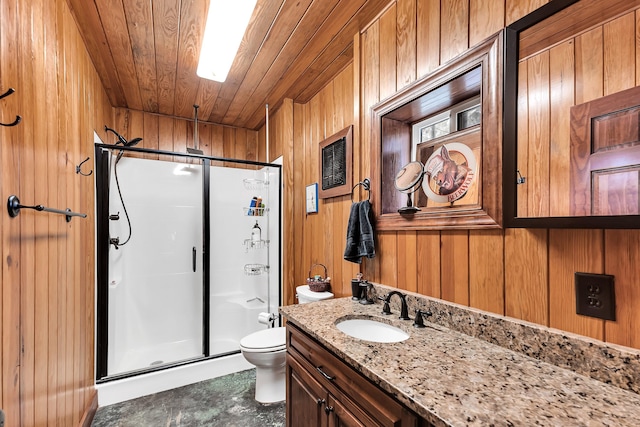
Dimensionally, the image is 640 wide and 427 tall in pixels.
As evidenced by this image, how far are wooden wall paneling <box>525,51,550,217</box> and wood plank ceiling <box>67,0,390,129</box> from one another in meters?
0.99

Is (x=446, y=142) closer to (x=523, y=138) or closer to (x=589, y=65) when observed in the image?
(x=523, y=138)

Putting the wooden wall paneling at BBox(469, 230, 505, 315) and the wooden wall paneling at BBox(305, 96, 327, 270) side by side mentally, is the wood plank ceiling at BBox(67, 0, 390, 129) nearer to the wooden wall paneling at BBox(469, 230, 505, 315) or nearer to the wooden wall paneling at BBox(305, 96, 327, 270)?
the wooden wall paneling at BBox(305, 96, 327, 270)

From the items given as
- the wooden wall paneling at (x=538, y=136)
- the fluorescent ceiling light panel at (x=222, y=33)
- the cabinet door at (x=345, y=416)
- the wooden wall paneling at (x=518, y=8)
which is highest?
the fluorescent ceiling light panel at (x=222, y=33)

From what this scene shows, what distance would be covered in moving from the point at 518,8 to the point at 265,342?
224 centimetres

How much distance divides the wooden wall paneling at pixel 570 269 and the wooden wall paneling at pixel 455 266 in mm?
295

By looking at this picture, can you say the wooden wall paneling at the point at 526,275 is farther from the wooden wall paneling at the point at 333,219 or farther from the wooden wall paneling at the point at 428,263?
the wooden wall paneling at the point at 333,219

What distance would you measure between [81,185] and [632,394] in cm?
254

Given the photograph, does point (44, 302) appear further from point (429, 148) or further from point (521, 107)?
point (521, 107)

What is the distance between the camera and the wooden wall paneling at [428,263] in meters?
1.30

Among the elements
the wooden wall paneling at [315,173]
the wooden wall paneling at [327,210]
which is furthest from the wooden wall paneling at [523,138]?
the wooden wall paneling at [315,173]

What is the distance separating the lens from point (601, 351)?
78cm

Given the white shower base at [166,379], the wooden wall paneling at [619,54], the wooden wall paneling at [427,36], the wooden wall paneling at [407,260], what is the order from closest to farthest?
the wooden wall paneling at [619,54] < the wooden wall paneling at [427,36] < the wooden wall paneling at [407,260] < the white shower base at [166,379]

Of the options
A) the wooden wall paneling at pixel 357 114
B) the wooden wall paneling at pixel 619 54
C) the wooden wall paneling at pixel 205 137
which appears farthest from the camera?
the wooden wall paneling at pixel 205 137

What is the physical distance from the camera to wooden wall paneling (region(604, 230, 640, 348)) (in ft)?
2.46
